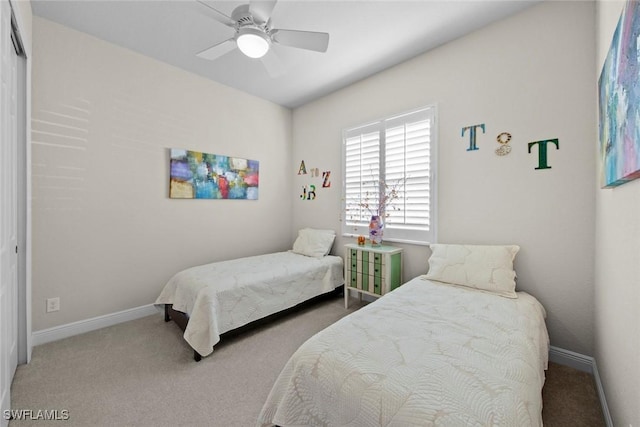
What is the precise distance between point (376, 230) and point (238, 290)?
1650mm

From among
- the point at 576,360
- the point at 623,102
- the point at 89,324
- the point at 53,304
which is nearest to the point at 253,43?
the point at 623,102

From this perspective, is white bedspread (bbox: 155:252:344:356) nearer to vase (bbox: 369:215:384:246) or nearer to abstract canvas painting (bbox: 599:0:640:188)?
vase (bbox: 369:215:384:246)

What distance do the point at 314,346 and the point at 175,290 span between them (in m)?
1.90

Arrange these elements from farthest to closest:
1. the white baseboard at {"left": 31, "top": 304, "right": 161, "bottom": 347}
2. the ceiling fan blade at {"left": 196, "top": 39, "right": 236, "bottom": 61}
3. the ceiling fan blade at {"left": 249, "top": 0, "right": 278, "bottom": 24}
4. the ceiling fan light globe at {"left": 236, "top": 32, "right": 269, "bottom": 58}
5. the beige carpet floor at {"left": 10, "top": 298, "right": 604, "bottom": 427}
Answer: the white baseboard at {"left": 31, "top": 304, "right": 161, "bottom": 347}, the ceiling fan blade at {"left": 196, "top": 39, "right": 236, "bottom": 61}, the ceiling fan light globe at {"left": 236, "top": 32, "right": 269, "bottom": 58}, the ceiling fan blade at {"left": 249, "top": 0, "right": 278, "bottom": 24}, the beige carpet floor at {"left": 10, "top": 298, "right": 604, "bottom": 427}

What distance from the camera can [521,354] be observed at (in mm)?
1232

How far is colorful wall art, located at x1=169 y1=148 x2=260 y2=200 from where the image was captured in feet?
10.3

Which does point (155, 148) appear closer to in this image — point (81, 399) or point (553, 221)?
point (81, 399)

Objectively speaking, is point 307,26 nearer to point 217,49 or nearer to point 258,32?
point 258,32

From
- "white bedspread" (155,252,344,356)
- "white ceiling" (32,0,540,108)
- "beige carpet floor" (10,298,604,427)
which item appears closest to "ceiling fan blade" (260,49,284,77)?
"white ceiling" (32,0,540,108)

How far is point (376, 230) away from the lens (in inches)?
121

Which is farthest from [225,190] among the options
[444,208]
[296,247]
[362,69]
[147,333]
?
[444,208]

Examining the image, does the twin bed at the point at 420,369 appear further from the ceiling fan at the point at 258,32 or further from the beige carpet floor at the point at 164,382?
the ceiling fan at the point at 258,32

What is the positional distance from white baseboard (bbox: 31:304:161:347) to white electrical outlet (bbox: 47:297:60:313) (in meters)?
0.17

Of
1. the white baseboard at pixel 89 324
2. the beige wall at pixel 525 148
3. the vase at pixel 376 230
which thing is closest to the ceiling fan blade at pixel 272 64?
the beige wall at pixel 525 148
